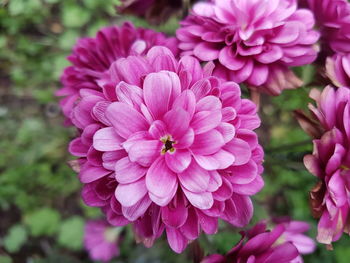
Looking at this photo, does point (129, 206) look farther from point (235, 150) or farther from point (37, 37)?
point (37, 37)

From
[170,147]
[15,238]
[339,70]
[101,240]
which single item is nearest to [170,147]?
[170,147]

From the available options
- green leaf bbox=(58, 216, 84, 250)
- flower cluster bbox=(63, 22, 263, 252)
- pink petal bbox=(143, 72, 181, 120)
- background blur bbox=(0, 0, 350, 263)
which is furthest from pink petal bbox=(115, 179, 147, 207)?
A: green leaf bbox=(58, 216, 84, 250)

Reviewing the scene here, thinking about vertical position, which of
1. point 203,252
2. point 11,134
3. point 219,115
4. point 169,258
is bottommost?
point 169,258

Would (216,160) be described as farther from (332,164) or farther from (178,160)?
(332,164)

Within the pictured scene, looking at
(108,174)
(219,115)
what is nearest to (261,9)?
(219,115)

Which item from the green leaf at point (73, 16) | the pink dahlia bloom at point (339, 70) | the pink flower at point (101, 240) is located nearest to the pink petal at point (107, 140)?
the pink dahlia bloom at point (339, 70)

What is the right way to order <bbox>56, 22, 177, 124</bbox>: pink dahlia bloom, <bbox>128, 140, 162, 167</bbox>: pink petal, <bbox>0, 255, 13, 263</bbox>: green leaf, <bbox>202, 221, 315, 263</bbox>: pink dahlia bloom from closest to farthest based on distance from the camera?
1. <bbox>128, 140, 162, 167</bbox>: pink petal
2. <bbox>202, 221, 315, 263</bbox>: pink dahlia bloom
3. <bbox>56, 22, 177, 124</bbox>: pink dahlia bloom
4. <bbox>0, 255, 13, 263</bbox>: green leaf

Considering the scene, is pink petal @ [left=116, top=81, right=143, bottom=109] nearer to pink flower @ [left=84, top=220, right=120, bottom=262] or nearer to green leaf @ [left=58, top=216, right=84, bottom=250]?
pink flower @ [left=84, top=220, right=120, bottom=262]
